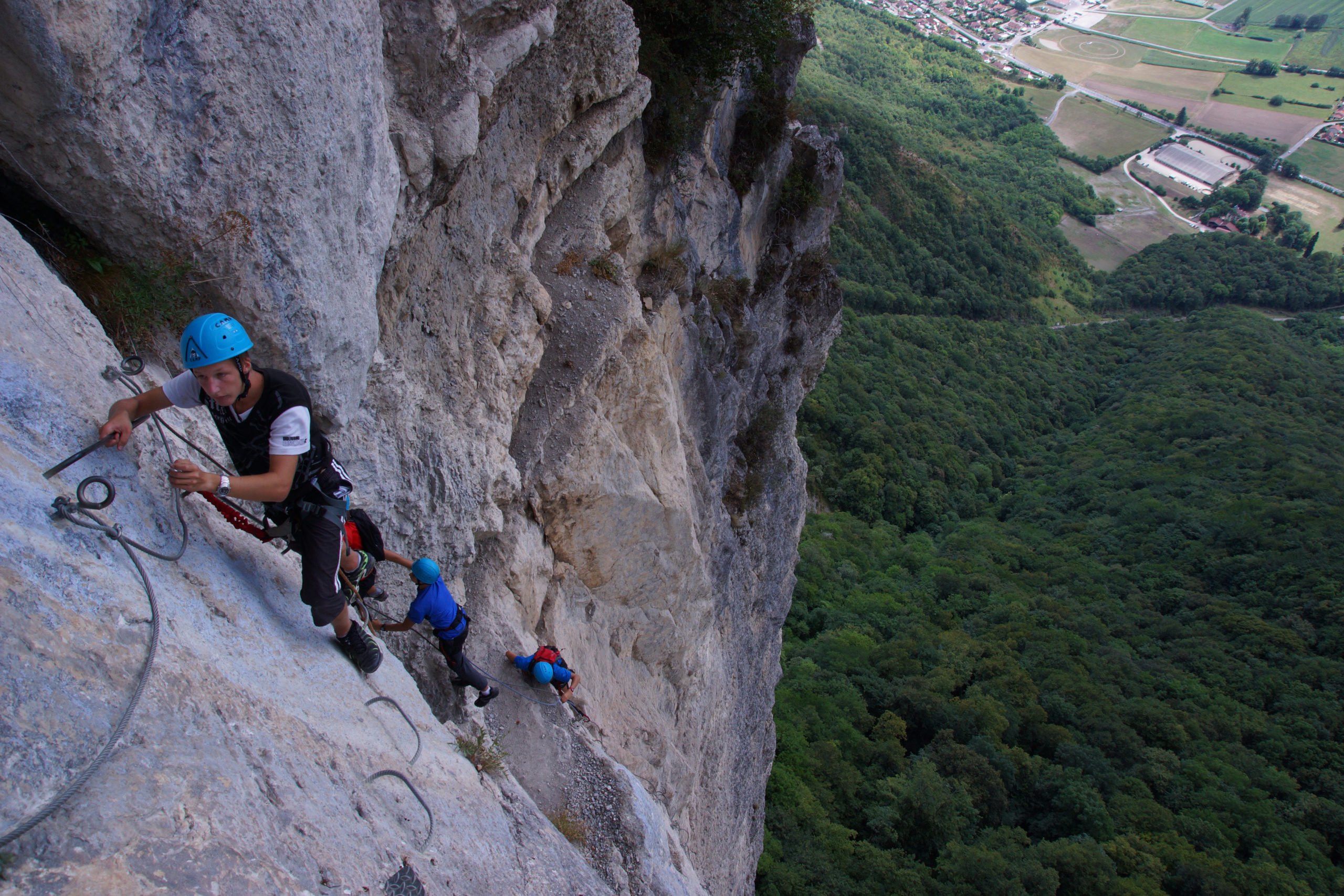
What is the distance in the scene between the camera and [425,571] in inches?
248

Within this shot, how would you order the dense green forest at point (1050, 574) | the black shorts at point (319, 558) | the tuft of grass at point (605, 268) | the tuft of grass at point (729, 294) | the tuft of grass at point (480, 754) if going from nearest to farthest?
the black shorts at point (319, 558) < the tuft of grass at point (480, 754) < the tuft of grass at point (605, 268) < the tuft of grass at point (729, 294) < the dense green forest at point (1050, 574)

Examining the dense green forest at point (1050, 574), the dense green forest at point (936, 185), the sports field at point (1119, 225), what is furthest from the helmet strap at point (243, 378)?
the sports field at point (1119, 225)

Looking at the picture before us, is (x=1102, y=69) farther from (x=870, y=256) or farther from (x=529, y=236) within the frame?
(x=529, y=236)

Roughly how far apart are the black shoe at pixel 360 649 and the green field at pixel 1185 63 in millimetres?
246573

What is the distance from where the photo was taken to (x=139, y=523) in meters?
4.17

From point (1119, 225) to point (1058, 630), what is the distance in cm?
11086

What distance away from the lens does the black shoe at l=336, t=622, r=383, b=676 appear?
5.40m

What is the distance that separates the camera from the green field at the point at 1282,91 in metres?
176

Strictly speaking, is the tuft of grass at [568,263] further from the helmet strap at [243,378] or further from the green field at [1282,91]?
the green field at [1282,91]

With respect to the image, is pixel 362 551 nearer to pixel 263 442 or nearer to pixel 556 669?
pixel 263 442

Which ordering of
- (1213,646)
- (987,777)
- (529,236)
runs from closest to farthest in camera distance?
(529,236), (987,777), (1213,646)

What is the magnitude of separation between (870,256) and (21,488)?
93.2 metres

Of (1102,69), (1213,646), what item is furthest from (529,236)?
(1102,69)

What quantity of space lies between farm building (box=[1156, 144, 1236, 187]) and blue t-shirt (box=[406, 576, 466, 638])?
606 ft
